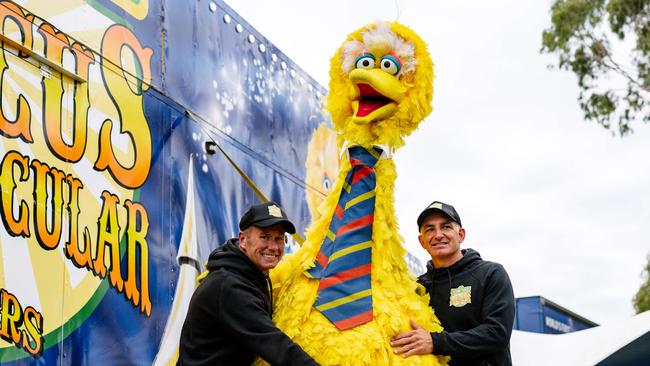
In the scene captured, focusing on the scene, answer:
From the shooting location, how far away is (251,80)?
14.4 ft

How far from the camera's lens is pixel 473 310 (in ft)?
10.4

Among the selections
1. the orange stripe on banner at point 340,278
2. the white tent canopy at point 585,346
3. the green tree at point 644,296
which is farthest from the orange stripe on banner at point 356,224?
the green tree at point 644,296

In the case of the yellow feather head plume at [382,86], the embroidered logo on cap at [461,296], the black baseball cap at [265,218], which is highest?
the yellow feather head plume at [382,86]

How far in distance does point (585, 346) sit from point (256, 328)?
12.6 feet

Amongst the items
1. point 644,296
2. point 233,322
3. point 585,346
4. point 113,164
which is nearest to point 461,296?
point 233,322

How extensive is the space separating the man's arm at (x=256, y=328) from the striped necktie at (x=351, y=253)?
0.22 meters

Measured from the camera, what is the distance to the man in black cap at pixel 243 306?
272 cm

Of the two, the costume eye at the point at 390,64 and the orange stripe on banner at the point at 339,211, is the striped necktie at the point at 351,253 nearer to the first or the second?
the orange stripe on banner at the point at 339,211

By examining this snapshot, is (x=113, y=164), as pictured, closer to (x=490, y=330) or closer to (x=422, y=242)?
(x=422, y=242)

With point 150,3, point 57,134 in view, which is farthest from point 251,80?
point 57,134

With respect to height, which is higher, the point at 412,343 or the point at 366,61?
the point at 366,61

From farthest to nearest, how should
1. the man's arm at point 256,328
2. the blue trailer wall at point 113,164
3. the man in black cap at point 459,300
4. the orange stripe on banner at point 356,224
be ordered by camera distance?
the orange stripe on banner at point 356,224
the man in black cap at point 459,300
the man's arm at point 256,328
the blue trailer wall at point 113,164

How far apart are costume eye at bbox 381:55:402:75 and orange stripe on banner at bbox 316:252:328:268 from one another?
2.61 feet

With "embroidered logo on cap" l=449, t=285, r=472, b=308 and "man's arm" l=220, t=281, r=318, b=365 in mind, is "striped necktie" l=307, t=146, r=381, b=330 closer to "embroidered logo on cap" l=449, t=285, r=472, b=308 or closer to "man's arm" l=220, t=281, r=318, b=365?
"man's arm" l=220, t=281, r=318, b=365
